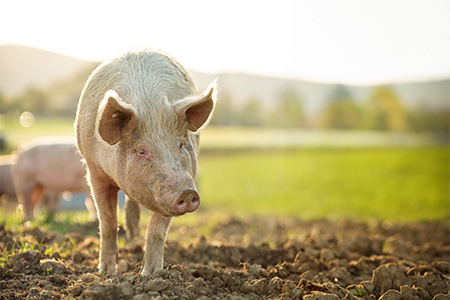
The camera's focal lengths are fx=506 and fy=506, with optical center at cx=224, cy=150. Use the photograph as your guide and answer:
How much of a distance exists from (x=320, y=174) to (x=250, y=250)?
17.6 meters

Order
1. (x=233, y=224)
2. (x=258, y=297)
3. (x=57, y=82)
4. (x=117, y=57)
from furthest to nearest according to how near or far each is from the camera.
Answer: (x=57, y=82), (x=233, y=224), (x=117, y=57), (x=258, y=297)

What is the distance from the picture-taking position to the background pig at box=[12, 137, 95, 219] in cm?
979

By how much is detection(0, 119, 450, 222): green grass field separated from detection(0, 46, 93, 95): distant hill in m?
3.66

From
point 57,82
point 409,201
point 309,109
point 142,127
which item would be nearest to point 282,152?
point 309,109

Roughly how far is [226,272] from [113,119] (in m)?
1.37

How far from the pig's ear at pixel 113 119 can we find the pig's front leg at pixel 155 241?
0.79m

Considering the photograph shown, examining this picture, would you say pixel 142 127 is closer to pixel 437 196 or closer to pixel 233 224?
pixel 233 224

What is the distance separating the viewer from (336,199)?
18.3 m

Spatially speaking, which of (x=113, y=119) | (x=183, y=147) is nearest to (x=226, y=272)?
(x=183, y=147)

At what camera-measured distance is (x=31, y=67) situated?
9734 millimetres

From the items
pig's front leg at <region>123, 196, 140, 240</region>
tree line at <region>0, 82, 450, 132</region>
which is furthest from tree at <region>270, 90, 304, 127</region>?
pig's front leg at <region>123, 196, 140, 240</region>

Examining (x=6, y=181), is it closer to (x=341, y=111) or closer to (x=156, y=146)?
(x=156, y=146)

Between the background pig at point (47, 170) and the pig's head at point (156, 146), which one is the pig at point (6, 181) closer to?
the background pig at point (47, 170)

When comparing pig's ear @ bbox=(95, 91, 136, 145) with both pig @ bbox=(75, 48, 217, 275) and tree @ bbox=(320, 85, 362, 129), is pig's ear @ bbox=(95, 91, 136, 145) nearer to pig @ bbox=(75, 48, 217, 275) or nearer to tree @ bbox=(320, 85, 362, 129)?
pig @ bbox=(75, 48, 217, 275)
